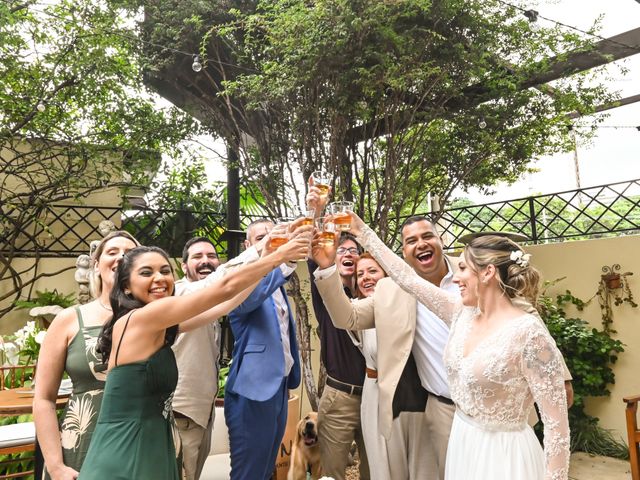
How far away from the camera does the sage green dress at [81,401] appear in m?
1.94

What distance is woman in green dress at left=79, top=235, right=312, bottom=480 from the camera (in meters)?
1.62

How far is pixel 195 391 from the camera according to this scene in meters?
2.60

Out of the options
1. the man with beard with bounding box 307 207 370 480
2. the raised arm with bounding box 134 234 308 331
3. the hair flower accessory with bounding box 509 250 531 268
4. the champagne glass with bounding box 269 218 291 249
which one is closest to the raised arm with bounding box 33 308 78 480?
the raised arm with bounding box 134 234 308 331

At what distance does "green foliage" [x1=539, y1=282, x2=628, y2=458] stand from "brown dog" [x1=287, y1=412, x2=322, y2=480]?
3.17 meters

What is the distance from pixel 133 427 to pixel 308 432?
2.03 meters

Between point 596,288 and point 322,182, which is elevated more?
point 596,288

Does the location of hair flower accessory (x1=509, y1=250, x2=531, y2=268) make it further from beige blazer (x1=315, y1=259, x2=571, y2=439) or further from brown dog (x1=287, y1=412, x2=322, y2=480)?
brown dog (x1=287, y1=412, x2=322, y2=480)

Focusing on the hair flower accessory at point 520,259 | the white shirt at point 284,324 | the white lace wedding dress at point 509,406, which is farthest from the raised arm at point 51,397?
the hair flower accessory at point 520,259

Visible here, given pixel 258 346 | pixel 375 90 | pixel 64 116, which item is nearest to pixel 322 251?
pixel 258 346

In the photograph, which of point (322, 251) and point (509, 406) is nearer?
point (509, 406)

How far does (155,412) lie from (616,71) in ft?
20.0

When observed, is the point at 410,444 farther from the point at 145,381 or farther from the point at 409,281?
the point at 145,381

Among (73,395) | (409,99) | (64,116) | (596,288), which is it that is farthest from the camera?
(64,116)

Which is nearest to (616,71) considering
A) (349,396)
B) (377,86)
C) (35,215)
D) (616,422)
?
(377,86)
